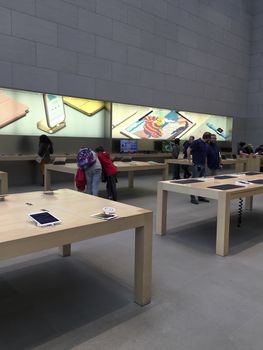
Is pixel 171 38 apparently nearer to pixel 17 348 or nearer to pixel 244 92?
pixel 244 92

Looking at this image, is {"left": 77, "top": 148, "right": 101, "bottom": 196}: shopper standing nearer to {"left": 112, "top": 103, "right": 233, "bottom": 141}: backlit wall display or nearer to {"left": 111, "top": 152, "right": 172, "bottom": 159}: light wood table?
{"left": 111, "top": 152, "right": 172, "bottom": 159}: light wood table

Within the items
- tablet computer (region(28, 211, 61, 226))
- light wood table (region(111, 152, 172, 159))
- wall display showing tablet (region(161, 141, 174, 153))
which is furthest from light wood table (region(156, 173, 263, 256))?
wall display showing tablet (region(161, 141, 174, 153))

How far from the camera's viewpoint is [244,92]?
14117 mm

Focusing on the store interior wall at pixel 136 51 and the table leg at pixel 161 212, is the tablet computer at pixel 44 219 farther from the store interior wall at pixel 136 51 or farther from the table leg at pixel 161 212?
the store interior wall at pixel 136 51

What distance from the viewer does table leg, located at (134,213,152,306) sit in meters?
2.45

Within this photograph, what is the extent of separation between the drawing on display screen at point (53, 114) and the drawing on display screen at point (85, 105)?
0.81 feet

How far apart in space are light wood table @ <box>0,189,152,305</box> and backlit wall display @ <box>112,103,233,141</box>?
713 centimetres

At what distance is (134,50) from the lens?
9.75m

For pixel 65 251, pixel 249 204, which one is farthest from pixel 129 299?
pixel 249 204

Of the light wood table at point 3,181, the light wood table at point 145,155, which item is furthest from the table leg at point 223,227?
the light wood table at point 145,155

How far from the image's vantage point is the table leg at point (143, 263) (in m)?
2.45

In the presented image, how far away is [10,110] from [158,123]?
16.9ft

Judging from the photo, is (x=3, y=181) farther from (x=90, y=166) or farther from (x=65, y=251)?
(x=65, y=251)

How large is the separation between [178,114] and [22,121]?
5.83 metres
